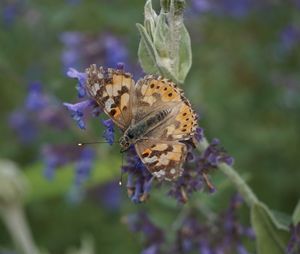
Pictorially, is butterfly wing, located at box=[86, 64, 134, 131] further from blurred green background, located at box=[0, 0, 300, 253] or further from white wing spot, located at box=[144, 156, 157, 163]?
blurred green background, located at box=[0, 0, 300, 253]

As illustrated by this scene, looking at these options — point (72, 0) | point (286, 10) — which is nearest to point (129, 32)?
point (72, 0)

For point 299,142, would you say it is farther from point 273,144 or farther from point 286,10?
point 286,10

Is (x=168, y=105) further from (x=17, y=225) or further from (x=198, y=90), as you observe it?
(x=198, y=90)

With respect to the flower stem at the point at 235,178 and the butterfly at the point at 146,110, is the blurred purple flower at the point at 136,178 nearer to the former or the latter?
the butterfly at the point at 146,110

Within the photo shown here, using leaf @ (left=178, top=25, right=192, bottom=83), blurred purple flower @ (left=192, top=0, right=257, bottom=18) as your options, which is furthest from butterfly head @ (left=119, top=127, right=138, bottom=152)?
blurred purple flower @ (left=192, top=0, right=257, bottom=18)

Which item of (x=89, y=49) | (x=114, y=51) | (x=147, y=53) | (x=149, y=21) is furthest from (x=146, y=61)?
(x=89, y=49)

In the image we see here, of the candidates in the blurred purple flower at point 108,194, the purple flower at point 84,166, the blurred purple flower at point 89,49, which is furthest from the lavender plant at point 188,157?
the blurred purple flower at point 108,194

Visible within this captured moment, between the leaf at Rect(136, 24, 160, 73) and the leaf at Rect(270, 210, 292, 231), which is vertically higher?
the leaf at Rect(136, 24, 160, 73)
